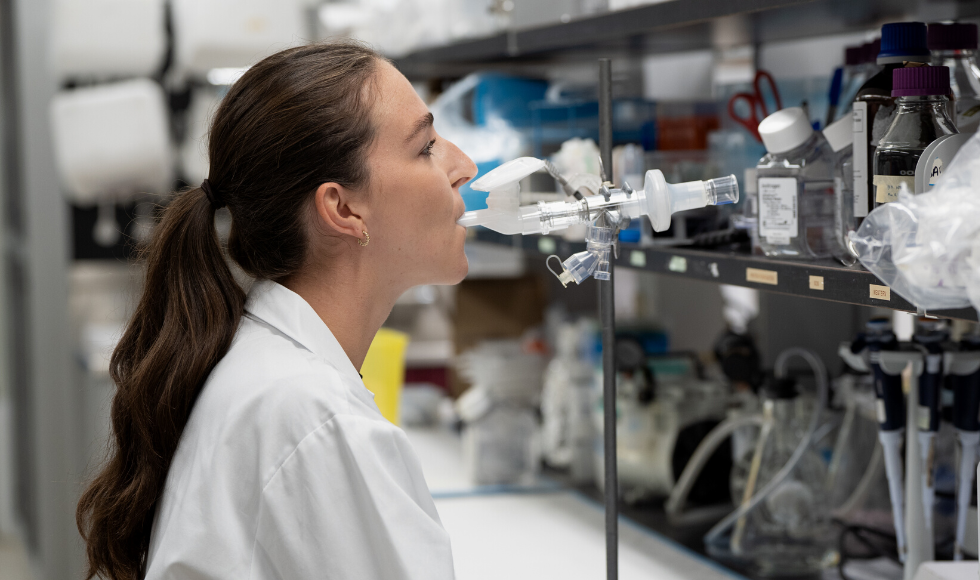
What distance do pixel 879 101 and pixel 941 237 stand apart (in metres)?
0.35

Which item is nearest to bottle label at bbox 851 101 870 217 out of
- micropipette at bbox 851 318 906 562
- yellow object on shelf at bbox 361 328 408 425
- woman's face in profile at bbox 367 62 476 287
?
micropipette at bbox 851 318 906 562

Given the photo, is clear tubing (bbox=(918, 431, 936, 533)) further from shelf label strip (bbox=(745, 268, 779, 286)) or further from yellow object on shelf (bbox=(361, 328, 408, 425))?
yellow object on shelf (bbox=(361, 328, 408, 425))

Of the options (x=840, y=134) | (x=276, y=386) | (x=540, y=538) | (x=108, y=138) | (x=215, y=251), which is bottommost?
(x=540, y=538)

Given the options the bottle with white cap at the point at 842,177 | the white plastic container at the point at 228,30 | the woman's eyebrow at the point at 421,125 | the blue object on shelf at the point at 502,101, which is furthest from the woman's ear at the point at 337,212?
the white plastic container at the point at 228,30

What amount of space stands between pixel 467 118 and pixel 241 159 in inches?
46.2

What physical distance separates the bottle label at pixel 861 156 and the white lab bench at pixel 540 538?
75cm

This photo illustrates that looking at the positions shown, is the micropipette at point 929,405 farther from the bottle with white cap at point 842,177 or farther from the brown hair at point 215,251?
the brown hair at point 215,251

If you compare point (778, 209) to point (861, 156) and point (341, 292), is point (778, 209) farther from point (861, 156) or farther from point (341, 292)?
point (341, 292)

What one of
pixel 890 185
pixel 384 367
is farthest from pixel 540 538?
pixel 890 185

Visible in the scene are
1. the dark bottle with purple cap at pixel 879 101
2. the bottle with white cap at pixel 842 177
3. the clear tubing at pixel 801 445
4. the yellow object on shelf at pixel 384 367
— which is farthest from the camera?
the yellow object on shelf at pixel 384 367

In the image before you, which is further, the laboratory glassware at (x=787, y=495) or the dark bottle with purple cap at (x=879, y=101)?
the laboratory glassware at (x=787, y=495)

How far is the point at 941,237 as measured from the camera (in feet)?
2.62

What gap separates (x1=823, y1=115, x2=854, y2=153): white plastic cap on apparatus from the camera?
1.19 m

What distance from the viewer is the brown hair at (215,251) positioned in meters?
1.12
